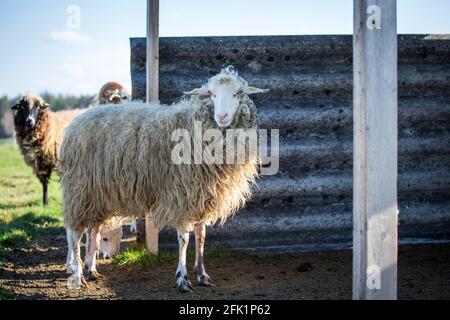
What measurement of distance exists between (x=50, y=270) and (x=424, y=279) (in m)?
4.02

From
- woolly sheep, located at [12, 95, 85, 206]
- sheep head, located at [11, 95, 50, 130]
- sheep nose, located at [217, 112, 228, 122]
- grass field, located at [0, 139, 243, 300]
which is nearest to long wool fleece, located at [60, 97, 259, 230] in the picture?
sheep nose, located at [217, 112, 228, 122]

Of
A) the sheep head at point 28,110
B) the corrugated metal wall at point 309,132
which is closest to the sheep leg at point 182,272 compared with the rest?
the corrugated metal wall at point 309,132

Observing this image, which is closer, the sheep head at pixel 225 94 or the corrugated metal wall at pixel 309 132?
the sheep head at pixel 225 94

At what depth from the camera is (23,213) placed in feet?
33.0

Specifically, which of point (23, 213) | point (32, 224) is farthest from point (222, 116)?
point (23, 213)

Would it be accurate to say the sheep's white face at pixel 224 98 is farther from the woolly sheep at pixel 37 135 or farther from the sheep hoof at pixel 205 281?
the woolly sheep at pixel 37 135

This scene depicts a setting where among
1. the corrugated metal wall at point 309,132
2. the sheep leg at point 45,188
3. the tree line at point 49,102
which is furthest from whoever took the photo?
the tree line at point 49,102

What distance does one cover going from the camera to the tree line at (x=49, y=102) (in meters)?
62.5

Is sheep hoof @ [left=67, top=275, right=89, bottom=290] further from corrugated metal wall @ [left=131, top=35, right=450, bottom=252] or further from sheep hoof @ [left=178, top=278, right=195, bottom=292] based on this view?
corrugated metal wall @ [left=131, top=35, right=450, bottom=252]

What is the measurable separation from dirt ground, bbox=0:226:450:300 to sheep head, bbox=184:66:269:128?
160 cm

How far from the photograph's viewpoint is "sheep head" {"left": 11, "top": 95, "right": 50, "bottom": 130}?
39.7 ft

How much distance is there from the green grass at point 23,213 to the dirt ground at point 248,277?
61cm

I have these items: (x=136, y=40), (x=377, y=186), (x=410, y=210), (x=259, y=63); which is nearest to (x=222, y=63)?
(x=259, y=63)

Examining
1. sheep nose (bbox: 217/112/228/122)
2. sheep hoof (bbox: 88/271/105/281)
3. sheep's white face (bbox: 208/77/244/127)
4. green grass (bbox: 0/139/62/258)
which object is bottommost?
sheep hoof (bbox: 88/271/105/281)
